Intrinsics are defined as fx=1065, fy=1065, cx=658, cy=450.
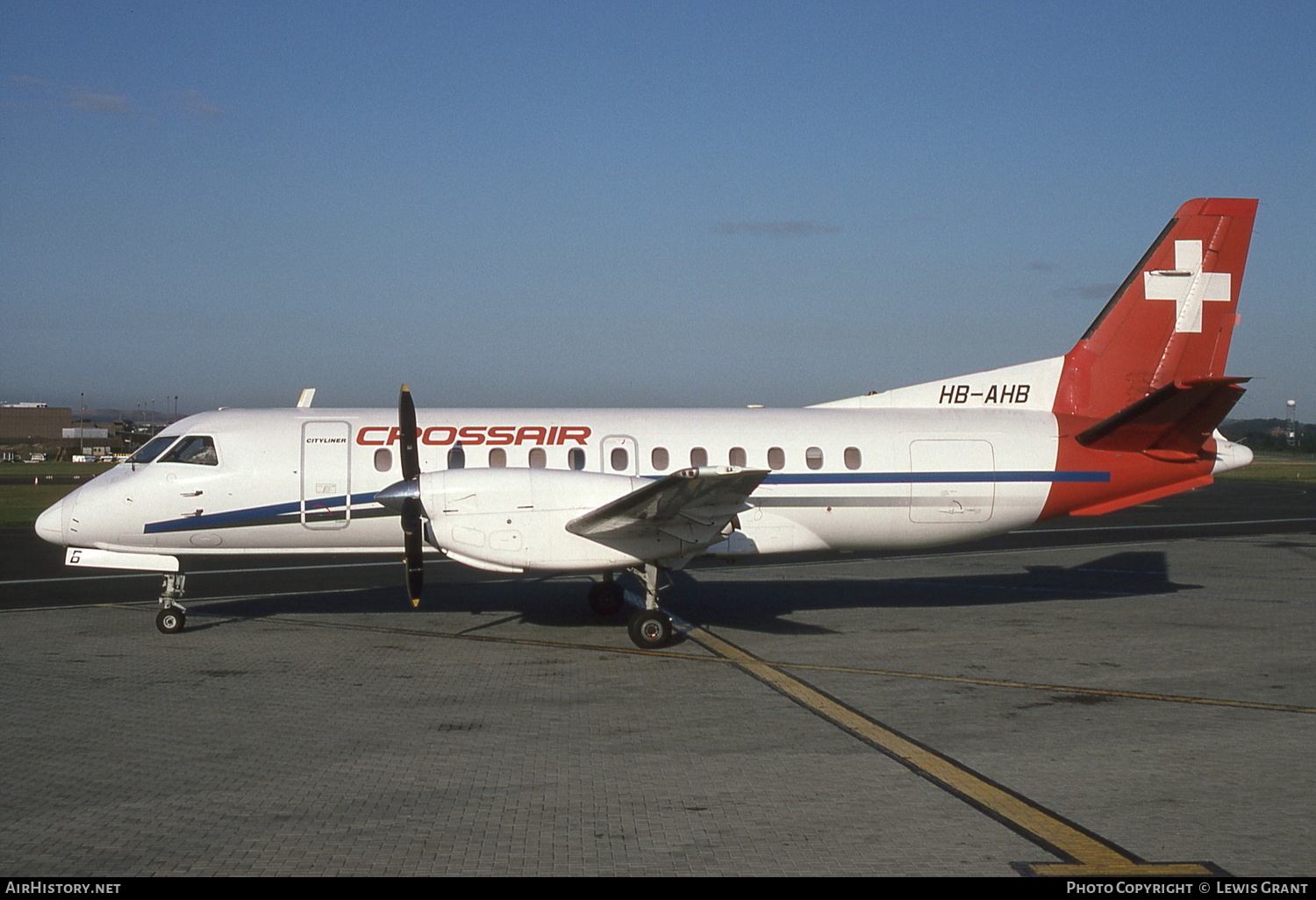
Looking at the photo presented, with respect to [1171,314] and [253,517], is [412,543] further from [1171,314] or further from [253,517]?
[1171,314]

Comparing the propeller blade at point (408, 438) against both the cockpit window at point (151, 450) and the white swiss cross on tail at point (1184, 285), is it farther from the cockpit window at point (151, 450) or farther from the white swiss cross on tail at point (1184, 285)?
the white swiss cross on tail at point (1184, 285)

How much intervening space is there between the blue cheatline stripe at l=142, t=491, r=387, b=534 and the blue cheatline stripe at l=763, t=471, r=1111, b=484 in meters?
5.45

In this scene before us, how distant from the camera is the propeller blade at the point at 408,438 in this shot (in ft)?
40.4

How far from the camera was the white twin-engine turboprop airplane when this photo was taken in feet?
40.7

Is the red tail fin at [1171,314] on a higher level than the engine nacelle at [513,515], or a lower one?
higher

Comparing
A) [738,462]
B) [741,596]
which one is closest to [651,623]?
[738,462]

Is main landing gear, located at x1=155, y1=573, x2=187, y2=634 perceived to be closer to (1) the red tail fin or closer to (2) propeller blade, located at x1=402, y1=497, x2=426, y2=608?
(2) propeller blade, located at x1=402, y1=497, x2=426, y2=608

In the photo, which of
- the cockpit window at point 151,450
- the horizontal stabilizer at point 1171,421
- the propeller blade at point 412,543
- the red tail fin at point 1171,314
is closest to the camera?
the propeller blade at point 412,543

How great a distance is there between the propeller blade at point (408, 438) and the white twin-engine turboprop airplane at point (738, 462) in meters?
0.03

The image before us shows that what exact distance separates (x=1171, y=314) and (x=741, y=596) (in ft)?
24.7

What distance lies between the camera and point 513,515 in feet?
39.6

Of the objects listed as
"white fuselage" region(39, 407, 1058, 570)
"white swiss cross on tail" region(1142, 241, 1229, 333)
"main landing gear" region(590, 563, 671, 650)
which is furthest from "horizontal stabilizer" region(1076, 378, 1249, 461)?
"main landing gear" region(590, 563, 671, 650)

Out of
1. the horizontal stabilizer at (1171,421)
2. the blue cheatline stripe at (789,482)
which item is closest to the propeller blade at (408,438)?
the blue cheatline stripe at (789,482)
